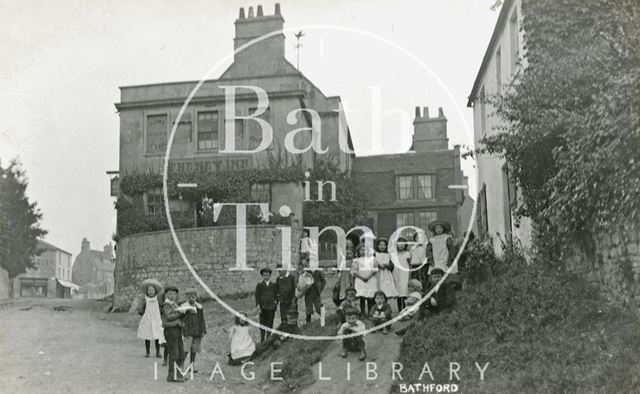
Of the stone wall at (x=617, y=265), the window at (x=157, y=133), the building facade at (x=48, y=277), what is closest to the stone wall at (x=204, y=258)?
the window at (x=157, y=133)

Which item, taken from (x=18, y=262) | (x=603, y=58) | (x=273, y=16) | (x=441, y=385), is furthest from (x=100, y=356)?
(x=18, y=262)

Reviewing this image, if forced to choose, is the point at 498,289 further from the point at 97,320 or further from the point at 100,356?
the point at 97,320

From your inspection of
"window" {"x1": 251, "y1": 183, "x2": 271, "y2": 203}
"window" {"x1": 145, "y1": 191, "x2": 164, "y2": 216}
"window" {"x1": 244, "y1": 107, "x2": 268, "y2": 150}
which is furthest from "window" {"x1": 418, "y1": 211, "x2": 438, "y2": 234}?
"window" {"x1": 145, "y1": 191, "x2": 164, "y2": 216}

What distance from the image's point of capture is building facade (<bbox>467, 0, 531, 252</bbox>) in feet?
52.0

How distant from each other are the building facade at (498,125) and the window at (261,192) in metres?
7.67

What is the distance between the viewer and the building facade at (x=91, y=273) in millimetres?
75312

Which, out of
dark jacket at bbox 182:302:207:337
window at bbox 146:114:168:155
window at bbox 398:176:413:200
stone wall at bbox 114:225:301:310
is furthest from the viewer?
window at bbox 398:176:413:200

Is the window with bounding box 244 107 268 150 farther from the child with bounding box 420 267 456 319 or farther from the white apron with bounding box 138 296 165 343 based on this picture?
the child with bounding box 420 267 456 319

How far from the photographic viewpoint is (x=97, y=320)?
1991cm

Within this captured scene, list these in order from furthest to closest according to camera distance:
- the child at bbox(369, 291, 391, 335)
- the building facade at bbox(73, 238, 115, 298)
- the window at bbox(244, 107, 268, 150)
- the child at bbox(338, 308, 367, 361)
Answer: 1. the building facade at bbox(73, 238, 115, 298)
2. the window at bbox(244, 107, 268, 150)
3. the child at bbox(369, 291, 391, 335)
4. the child at bbox(338, 308, 367, 361)

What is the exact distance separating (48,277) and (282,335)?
56131mm

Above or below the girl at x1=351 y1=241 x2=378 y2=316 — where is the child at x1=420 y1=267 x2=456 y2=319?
below

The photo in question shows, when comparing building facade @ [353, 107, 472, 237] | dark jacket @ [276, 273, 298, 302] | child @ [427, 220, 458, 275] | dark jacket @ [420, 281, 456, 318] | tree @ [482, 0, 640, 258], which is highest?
building facade @ [353, 107, 472, 237]

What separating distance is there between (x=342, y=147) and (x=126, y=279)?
13821mm
